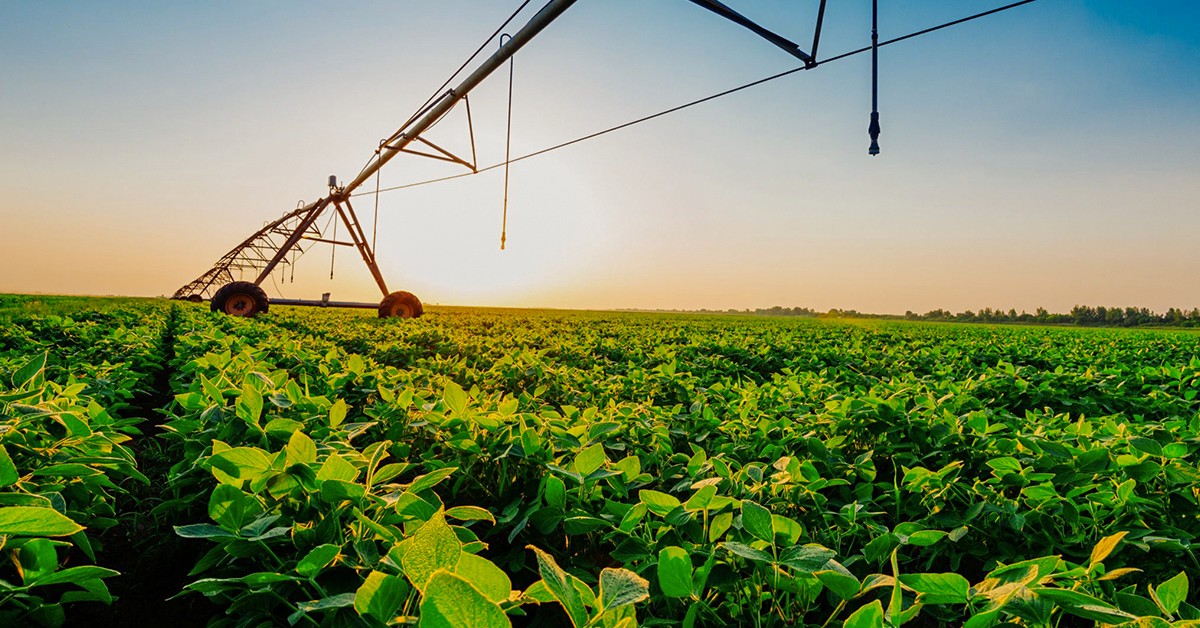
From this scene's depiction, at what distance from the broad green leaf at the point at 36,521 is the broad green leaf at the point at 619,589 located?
81 cm

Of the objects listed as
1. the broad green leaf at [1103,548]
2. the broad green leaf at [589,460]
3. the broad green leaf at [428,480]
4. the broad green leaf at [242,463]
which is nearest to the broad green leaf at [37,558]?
the broad green leaf at [242,463]

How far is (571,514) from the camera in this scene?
1491mm

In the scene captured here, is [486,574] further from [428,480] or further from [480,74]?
[480,74]

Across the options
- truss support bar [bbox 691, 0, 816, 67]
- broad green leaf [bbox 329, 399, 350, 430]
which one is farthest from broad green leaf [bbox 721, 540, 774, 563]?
truss support bar [bbox 691, 0, 816, 67]

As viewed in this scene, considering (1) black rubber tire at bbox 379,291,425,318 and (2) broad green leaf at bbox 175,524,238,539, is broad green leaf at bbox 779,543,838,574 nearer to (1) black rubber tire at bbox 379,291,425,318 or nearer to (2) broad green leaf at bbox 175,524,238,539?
(2) broad green leaf at bbox 175,524,238,539

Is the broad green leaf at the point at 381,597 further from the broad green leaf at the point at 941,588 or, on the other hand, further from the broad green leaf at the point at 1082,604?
the broad green leaf at the point at 1082,604

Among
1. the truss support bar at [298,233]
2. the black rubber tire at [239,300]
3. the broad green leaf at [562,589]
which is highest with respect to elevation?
the truss support bar at [298,233]

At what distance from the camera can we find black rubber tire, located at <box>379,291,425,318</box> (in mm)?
16547

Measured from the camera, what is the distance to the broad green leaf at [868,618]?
800 millimetres

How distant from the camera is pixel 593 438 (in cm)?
196

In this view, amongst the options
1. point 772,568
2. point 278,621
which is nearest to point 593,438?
point 772,568

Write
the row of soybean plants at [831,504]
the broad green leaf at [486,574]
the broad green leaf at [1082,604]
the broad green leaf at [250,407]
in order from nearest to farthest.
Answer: the broad green leaf at [486,574], the broad green leaf at [1082,604], the row of soybean plants at [831,504], the broad green leaf at [250,407]

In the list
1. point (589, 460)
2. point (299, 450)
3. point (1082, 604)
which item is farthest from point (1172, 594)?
point (299, 450)

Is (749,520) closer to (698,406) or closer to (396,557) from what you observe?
(396,557)
